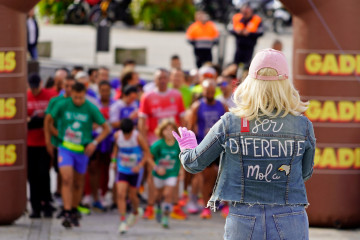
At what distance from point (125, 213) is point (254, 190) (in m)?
5.57

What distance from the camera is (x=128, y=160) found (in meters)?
10.1

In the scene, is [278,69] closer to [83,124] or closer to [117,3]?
[83,124]

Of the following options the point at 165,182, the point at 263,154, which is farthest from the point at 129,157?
the point at 263,154

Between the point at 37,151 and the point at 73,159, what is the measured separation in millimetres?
587

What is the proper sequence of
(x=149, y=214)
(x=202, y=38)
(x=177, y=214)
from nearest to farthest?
1. (x=149, y=214)
2. (x=177, y=214)
3. (x=202, y=38)

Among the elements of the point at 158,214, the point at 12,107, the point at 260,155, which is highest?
the point at 260,155

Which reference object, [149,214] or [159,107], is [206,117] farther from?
[149,214]

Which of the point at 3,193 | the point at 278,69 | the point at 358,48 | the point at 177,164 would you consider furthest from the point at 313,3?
the point at 278,69

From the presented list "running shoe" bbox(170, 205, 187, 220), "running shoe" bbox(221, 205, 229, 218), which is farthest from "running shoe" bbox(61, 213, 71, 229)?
"running shoe" bbox(221, 205, 229, 218)

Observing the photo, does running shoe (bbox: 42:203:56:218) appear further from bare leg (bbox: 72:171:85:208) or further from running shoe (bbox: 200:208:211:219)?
running shoe (bbox: 200:208:211:219)

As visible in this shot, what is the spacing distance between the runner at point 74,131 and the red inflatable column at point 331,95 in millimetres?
2466

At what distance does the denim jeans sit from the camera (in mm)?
4629

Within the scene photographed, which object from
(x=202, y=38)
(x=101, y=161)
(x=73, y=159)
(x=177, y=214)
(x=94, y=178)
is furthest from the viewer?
(x=202, y=38)

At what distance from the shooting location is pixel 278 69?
469cm
